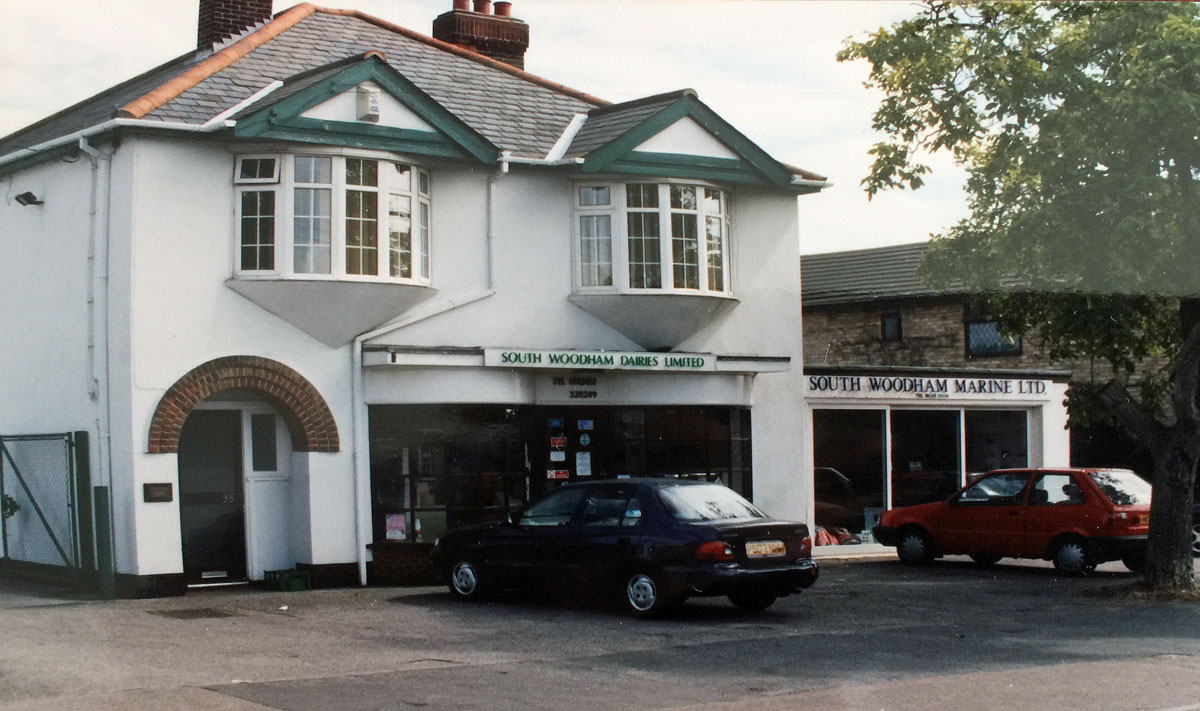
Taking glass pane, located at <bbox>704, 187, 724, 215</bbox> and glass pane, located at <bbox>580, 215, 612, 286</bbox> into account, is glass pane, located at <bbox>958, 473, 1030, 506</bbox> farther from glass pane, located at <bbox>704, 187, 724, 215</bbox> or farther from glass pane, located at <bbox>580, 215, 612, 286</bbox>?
glass pane, located at <bbox>580, 215, 612, 286</bbox>

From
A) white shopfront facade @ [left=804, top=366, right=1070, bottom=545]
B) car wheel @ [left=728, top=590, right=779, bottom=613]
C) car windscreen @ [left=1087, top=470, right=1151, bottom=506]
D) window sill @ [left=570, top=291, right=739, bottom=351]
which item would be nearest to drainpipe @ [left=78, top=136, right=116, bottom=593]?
window sill @ [left=570, top=291, right=739, bottom=351]

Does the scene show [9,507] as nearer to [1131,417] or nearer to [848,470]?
[848,470]

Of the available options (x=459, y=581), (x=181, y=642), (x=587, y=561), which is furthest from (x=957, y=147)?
(x=181, y=642)

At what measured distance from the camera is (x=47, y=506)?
18.2 m

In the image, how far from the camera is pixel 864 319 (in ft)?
112

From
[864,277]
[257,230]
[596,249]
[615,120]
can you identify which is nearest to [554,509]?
[257,230]

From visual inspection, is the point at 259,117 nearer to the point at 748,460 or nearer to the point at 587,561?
the point at 587,561

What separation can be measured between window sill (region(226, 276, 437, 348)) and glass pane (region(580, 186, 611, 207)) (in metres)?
3.00

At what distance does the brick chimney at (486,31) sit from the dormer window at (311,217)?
6579 mm

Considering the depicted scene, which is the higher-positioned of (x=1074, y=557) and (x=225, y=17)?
(x=225, y=17)

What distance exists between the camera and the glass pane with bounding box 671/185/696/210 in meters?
20.2

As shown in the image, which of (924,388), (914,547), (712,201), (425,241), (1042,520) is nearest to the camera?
→ (425,241)

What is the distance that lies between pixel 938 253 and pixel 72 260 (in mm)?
10744

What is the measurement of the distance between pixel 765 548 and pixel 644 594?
4.26ft
